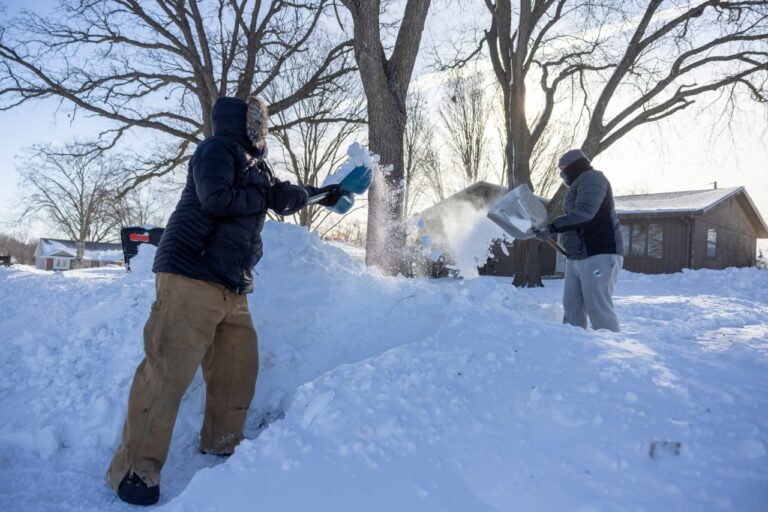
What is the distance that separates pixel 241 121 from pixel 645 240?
67.0 feet

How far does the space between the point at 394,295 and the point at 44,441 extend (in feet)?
7.76

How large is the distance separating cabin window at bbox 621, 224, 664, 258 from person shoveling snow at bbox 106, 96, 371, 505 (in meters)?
19.4

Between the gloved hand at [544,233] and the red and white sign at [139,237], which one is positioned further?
the red and white sign at [139,237]

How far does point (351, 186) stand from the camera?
10.8 ft

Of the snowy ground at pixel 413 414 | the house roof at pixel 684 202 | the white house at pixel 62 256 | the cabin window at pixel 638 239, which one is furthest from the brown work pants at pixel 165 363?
the white house at pixel 62 256

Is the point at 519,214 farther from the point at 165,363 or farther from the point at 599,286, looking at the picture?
the point at 165,363

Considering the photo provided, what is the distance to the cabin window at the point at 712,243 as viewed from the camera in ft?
63.9

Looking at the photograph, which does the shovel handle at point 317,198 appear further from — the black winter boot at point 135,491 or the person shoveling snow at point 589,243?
the person shoveling snow at point 589,243

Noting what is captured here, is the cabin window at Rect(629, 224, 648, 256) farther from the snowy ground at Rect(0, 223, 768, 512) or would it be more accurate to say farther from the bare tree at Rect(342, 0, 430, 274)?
the snowy ground at Rect(0, 223, 768, 512)

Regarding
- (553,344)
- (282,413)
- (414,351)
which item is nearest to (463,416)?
(414,351)

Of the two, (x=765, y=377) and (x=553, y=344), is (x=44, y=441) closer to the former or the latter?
(x=553, y=344)

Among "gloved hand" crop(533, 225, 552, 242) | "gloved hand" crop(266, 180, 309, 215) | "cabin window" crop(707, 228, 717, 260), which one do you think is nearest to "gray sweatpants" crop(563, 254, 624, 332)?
"gloved hand" crop(533, 225, 552, 242)

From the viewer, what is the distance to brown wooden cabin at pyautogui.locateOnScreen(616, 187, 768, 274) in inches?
706

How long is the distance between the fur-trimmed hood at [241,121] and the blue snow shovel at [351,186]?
868mm
